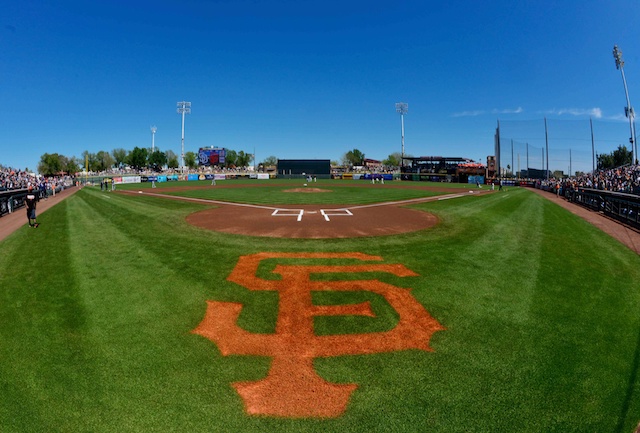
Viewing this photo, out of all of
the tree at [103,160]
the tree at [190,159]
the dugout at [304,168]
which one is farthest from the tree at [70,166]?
the dugout at [304,168]

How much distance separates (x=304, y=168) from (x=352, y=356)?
86319 mm

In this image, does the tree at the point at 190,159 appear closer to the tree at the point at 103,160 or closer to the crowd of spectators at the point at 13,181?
the tree at the point at 103,160

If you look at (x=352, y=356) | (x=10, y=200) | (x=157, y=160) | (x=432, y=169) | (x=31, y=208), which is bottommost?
(x=352, y=356)

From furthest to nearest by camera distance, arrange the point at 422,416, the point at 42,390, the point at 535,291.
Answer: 1. the point at 535,291
2. the point at 42,390
3. the point at 422,416

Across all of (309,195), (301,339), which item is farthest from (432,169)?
(301,339)

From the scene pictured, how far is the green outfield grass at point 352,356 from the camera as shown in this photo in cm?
370

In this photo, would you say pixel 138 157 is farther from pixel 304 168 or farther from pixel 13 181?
pixel 13 181

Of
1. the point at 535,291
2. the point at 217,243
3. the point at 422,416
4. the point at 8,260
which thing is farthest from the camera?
the point at 217,243

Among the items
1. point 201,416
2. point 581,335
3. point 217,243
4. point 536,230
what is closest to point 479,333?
point 581,335

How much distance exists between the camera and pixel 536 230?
1441cm

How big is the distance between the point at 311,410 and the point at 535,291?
608cm

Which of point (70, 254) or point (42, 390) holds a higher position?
point (70, 254)

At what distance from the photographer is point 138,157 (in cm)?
12500

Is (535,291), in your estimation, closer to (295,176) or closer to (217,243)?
(217,243)
